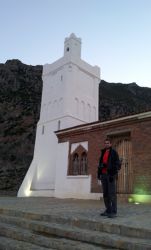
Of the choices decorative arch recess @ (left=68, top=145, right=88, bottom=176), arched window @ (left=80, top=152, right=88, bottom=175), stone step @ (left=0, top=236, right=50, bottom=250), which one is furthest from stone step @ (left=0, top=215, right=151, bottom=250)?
decorative arch recess @ (left=68, top=145, right=88, bottom=176)

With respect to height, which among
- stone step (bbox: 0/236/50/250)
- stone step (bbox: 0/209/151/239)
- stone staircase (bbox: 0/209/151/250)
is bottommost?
stone step (bbox: 0/236/50/250)

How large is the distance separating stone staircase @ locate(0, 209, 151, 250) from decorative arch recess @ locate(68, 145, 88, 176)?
10133 millimetres

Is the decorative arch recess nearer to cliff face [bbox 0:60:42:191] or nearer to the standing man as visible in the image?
the standing man

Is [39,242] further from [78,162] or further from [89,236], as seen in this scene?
[78,162]

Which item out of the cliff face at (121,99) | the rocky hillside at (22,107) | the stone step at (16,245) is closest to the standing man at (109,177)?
the stone step at (16,245)

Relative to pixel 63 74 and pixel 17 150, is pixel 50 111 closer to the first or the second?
pixel 63 74

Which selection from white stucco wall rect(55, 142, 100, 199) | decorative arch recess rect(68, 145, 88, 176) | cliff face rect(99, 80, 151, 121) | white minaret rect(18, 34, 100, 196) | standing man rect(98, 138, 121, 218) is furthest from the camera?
cliff face rect(99, 80, 151, 121)

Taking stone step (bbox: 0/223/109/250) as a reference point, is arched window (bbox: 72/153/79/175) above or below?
above

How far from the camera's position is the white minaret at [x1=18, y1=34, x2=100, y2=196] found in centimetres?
2198

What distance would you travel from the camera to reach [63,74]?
24125 millimetres

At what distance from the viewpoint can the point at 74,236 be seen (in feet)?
18.6

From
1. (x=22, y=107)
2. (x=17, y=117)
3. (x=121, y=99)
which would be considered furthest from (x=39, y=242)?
(x=121, y=99)

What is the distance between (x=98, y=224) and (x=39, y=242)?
136 centimetres

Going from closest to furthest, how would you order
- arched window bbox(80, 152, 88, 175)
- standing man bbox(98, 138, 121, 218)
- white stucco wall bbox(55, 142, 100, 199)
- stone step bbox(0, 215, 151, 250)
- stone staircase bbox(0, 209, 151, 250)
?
stone step bbox(0, 215, 151, 250) < stone staircase bbox(0, 209, 151, 250) < standing man bbox(98, 138, 121, 218) < white stucco wall bbox(55, 142, 100, 199) < arched window bbox(80, 152, 88, 175)
